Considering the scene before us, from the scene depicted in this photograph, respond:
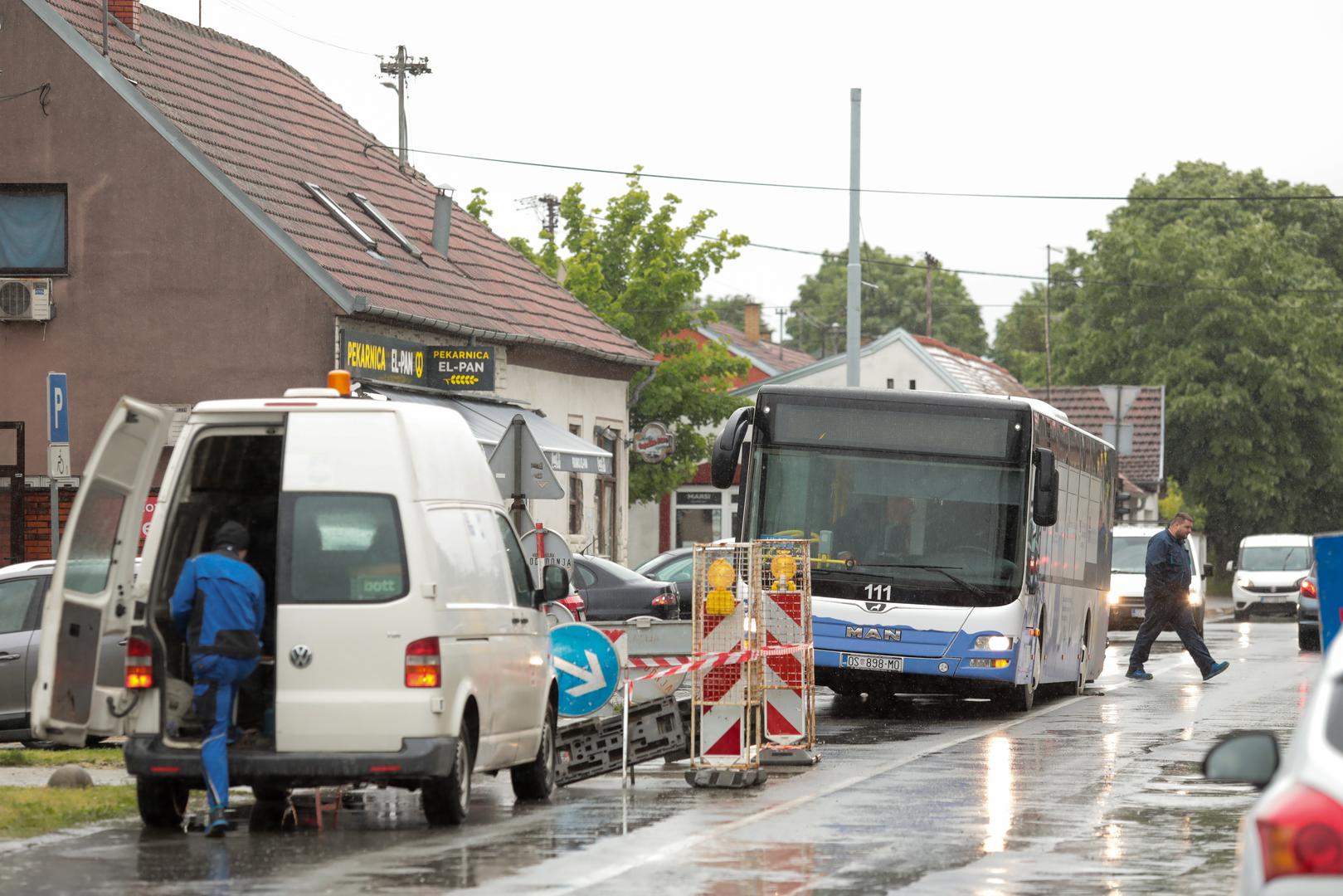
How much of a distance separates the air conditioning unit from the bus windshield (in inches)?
491

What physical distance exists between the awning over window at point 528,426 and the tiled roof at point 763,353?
4617 cm

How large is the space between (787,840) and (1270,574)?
41535 millimetres

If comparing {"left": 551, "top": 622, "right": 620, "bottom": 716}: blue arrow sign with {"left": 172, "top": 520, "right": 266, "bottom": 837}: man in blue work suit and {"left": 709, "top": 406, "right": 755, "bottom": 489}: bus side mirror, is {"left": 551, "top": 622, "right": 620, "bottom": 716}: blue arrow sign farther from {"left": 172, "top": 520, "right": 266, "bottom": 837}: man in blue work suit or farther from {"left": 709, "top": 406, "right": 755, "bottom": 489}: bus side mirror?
{"left": 709, "top": 406, "right": 755, "bottom": 489}: bus side mirror

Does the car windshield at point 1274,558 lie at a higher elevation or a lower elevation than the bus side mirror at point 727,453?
lower

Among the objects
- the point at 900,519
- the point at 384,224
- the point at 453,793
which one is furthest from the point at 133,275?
the point at 453,793

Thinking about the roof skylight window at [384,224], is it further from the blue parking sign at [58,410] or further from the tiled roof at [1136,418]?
the tiled roof at [1136,418]

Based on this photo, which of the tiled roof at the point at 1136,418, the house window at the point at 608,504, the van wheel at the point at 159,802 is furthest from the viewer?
the tiled roof at the point at 1136,418

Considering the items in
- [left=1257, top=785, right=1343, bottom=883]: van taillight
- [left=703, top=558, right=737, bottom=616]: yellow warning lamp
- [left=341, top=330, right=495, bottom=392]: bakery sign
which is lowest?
[left=1257, top=785, right=1343, bottom=883]: van taillight

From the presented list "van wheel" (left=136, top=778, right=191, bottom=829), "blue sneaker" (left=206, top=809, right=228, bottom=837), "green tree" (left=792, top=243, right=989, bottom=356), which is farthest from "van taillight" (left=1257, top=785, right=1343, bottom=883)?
"green tree" (left=792, top=243, right=989, bottom=356)

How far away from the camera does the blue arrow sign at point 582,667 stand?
48.1ft

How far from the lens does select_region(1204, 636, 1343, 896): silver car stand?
5000 mm

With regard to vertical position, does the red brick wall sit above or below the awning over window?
below

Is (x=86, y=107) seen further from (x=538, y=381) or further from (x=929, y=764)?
(x=929, y=764)

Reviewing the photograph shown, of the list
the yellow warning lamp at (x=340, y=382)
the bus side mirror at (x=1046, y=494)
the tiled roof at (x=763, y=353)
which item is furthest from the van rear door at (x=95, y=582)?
the tiled roof at (x=763, y=353)
